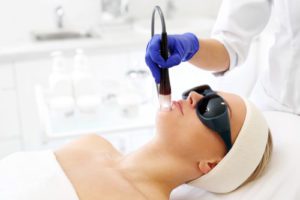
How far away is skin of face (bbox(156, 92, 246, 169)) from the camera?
46.6 inches

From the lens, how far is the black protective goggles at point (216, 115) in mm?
1138

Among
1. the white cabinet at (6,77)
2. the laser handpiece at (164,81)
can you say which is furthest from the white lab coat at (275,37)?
the white cabinet at (6,77)

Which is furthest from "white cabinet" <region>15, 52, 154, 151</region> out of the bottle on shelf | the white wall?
the white wall

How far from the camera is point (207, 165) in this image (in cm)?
120

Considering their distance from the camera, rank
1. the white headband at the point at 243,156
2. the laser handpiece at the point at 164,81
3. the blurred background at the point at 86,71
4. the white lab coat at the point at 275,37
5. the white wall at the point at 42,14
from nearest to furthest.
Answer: the laser handpiece at the point at 164,81, the white headband at the point at 243,156, the white lab coat at the point at 275,37, the blurred background at the point at 86,71, the white wall at the point at 42,14

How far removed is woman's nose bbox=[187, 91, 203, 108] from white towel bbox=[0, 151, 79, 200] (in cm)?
41

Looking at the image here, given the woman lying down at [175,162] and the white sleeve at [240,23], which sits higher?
the white sleeve at [240,23]

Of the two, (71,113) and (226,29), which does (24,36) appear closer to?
(71,113)

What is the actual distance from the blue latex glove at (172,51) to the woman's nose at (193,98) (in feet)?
0.38

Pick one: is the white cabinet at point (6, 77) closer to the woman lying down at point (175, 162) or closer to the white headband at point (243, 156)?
the woman lying down at point (175, 162)

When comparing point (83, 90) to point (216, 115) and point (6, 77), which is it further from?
point (216, 115)

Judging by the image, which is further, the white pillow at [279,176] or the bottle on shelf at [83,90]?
the bottle on shelf at [83,90]

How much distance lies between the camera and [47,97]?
81.4 inches

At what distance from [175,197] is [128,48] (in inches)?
54.3
